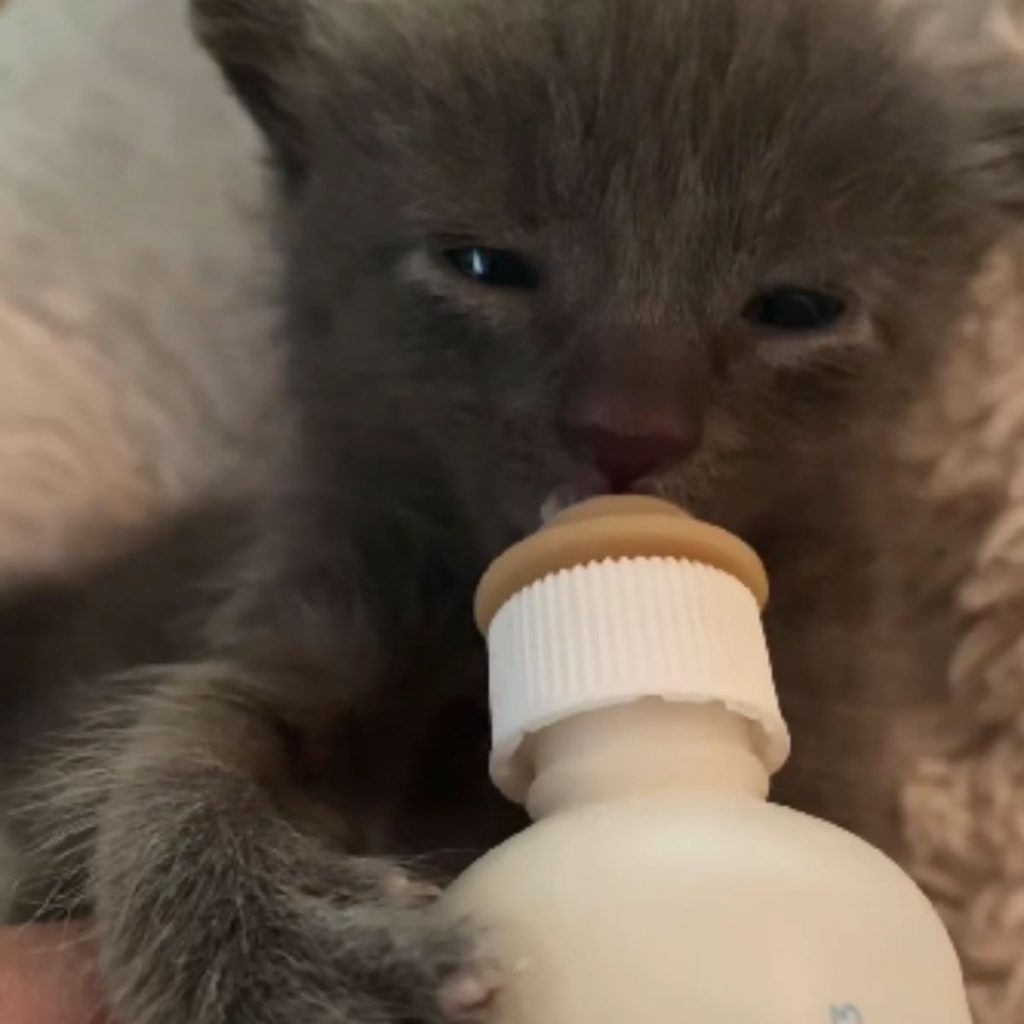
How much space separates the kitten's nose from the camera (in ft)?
2.91

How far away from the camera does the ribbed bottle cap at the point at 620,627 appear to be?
71 centimetres

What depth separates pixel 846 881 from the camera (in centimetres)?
69

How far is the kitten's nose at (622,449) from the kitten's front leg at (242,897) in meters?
A: 0.23

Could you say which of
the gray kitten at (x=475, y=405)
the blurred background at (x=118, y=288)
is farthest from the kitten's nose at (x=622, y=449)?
the blurred background at (x=118, y=288)

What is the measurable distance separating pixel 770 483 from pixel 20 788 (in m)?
0.60

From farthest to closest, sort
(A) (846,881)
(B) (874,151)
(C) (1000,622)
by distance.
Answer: (C) (1000,622), (B) (874,151), (A) (846,881)

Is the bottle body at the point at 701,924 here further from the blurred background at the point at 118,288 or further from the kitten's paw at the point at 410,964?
the blurred background at the point at 118,288

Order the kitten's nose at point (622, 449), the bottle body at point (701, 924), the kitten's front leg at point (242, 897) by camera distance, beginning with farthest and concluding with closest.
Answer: the kitten's nose at point (622, 449)
the kitten's front leg at point (242, 897)
the bottle body at point (701, 924)

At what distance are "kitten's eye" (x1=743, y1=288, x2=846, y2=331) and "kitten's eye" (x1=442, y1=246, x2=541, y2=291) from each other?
0.41 ft

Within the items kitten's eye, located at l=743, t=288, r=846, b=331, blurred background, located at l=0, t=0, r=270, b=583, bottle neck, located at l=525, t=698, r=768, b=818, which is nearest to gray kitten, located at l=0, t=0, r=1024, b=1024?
kitten's eye, located at l=743, t=288, r=846, b=331

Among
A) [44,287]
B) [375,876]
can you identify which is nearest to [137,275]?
[44,287]

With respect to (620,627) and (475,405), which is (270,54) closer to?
(475,405)

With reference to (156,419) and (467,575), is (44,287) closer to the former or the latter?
(156,419)

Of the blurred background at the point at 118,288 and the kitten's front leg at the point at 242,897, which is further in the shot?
the blurred background at the point at 118,288
